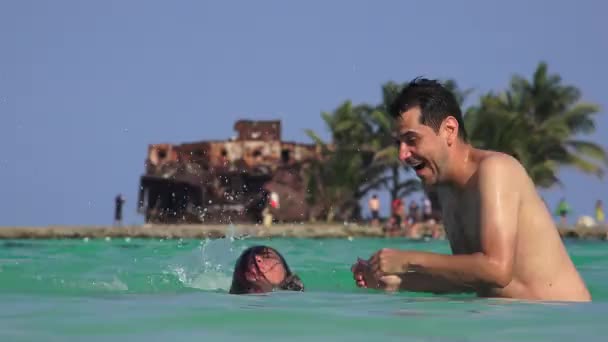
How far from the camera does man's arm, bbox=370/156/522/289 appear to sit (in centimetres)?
407

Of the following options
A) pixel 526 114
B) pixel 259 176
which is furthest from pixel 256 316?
pixel 526 114

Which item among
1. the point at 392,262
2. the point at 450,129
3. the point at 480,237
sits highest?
the point at 450,129

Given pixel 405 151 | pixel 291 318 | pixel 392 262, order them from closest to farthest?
pixel 291 318 < pixel 392 262 < pixel 405 151

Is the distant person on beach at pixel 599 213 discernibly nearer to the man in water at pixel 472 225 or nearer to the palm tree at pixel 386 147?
the palm tree at pixel 386 147

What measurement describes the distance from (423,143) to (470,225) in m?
0.52

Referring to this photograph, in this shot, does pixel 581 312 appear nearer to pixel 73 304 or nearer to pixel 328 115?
pixel 73 304

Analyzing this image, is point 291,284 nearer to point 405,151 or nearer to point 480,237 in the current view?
point 405,151

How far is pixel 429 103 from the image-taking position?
436 centimetres

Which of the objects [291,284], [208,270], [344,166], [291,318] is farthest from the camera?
[344,166]

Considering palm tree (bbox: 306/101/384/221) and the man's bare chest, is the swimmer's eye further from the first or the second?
palm tree (bbox: 306/101/384/221)

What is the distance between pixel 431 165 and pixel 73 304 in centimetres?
187

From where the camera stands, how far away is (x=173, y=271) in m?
Answer: 9.81

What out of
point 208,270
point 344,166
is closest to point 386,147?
point 344,166

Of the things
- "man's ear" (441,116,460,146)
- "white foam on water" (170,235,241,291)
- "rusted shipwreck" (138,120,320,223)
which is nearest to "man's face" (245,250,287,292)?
"man's ear" (441,116,460,146)
